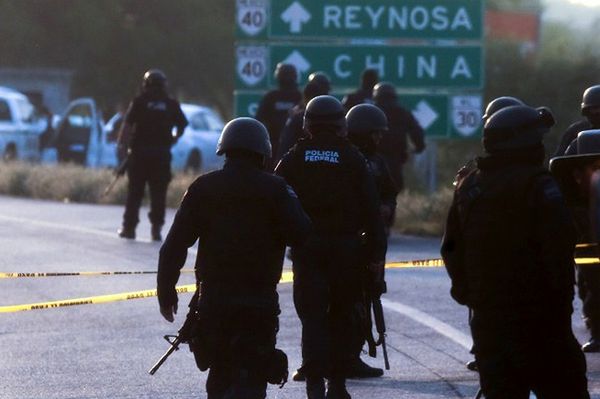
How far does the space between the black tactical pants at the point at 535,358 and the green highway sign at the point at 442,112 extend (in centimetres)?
1720

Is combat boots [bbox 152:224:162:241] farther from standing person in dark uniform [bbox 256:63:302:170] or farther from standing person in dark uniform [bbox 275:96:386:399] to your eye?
standing person in dark uniform [bbox 275:96:386:399]

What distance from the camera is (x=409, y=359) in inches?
430

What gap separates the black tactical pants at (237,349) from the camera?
→ 7355 mm

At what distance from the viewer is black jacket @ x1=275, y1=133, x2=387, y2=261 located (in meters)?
9.05

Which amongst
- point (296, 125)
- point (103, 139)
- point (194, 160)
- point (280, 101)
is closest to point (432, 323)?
point (296, 125)

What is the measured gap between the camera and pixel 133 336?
12000 mm

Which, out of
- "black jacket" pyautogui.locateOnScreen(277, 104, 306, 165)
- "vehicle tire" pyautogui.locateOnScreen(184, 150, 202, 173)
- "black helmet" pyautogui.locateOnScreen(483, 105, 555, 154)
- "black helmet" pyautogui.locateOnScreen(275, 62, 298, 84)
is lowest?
"vehicle tire" pyautogui.locateOnScreen(184, 150, 202, 173)

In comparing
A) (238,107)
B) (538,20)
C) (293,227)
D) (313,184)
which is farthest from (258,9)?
(538,20)

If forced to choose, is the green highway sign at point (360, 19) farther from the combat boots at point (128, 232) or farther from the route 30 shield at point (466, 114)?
the combat boots at point (128, 232)

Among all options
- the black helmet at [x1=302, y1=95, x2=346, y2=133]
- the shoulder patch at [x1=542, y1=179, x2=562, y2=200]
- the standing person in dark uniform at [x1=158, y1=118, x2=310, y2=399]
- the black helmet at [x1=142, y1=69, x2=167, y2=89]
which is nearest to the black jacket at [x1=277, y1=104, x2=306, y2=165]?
the black helmet at [x1=142, y1=69, x2=167, y2=89]

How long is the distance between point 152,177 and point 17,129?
853 inches

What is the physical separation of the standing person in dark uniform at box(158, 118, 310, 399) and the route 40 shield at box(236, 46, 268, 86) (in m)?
16.3

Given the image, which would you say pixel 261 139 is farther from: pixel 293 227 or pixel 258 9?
pixel 258 9

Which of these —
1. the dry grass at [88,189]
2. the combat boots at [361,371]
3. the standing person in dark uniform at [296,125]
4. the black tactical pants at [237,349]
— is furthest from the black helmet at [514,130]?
the dry grass at [88,189]
